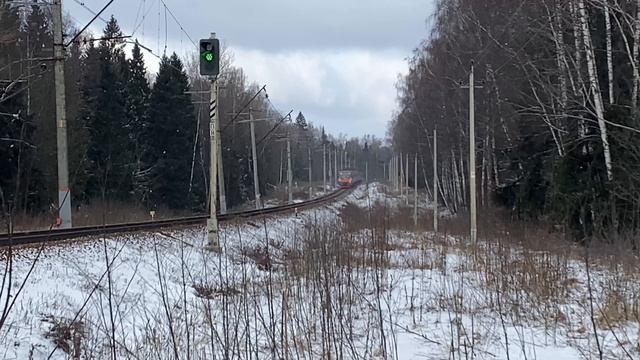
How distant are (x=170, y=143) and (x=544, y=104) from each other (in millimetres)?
33063

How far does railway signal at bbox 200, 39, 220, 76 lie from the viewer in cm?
1585

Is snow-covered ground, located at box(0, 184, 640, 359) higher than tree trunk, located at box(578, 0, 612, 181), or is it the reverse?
tree trunk, located at box(578, 0, 612, 181)

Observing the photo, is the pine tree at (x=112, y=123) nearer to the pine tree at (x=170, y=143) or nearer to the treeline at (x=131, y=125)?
the treeline at (x=131, y=125)

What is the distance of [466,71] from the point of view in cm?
3422

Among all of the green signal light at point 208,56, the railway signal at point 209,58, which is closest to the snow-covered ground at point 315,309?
the railway signal at point 209,58

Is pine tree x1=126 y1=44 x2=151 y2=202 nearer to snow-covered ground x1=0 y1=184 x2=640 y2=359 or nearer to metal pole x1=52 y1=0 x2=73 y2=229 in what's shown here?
metal pole x1=52 y1=0 x2=73 y2=229

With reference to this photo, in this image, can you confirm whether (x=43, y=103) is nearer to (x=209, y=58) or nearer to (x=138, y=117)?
(x=138, y=117)

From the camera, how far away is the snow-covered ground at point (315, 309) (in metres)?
6.62

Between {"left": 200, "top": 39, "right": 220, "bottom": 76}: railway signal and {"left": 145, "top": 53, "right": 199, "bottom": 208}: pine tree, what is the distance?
36.4 meters

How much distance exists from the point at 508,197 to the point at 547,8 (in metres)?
13.8

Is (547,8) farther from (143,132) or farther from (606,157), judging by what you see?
(143,132)

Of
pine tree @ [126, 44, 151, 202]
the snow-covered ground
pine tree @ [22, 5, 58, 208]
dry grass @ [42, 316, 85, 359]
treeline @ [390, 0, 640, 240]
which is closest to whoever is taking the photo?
the snow-covered ground

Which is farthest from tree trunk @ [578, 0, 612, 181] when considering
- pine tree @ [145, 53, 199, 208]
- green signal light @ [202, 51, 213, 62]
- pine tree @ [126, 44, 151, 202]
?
pine tree @ [145, 53, 199, 208]

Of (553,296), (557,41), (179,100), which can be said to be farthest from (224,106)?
(553,296)
